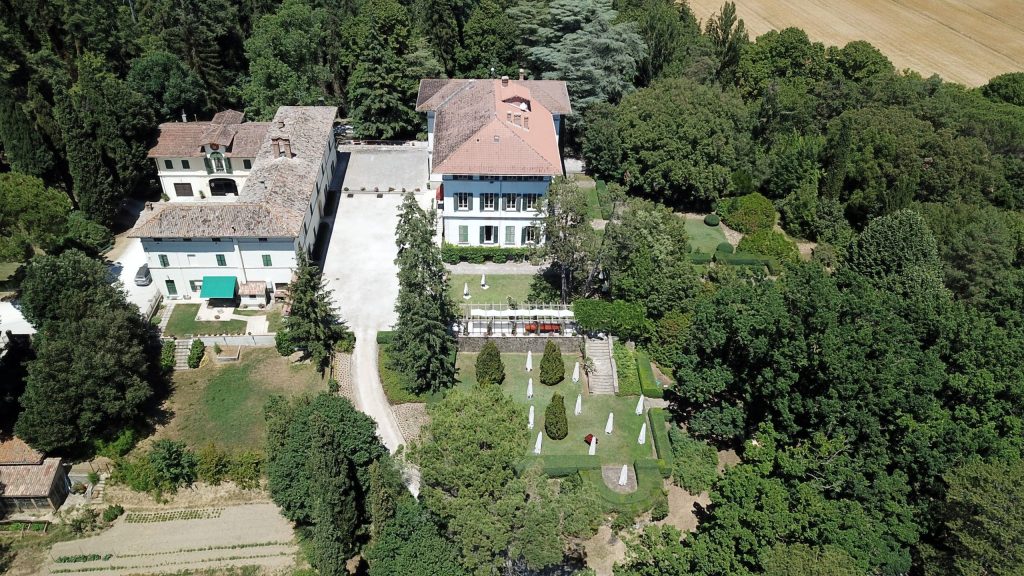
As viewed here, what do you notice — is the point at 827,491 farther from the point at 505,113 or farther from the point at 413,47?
the point at 413,47

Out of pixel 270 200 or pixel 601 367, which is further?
pixel 270 200

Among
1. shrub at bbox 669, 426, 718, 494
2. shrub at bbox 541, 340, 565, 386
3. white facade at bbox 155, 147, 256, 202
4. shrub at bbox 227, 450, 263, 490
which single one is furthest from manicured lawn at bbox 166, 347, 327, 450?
shrub at bbox 669, 426, 718, 494

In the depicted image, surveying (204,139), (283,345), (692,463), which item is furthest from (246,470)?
(204,139)

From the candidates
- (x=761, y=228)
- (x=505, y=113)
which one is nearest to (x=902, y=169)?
(x=761, y=228)

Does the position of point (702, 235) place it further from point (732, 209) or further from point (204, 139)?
point (204, 139)

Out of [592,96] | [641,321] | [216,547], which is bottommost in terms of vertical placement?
[216,547]

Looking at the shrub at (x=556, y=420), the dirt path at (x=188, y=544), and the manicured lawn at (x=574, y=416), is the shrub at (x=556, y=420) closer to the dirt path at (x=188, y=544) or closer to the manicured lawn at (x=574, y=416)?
the manicured lawn at (x=574, y=416)

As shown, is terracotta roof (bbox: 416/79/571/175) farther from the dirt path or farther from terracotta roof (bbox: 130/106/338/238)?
the dirt path
